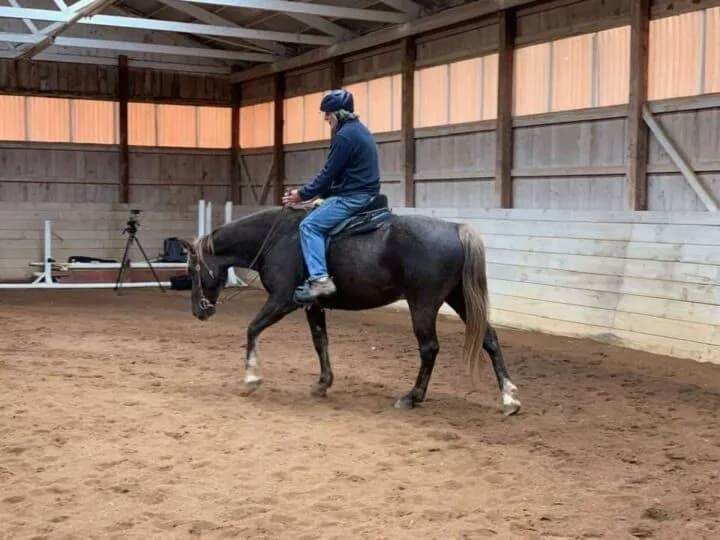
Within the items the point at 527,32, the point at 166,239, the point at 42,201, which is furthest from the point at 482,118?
the point at 42,201

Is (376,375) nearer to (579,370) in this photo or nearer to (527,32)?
(579,370)

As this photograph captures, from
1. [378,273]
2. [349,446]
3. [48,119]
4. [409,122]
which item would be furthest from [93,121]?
[349,446]

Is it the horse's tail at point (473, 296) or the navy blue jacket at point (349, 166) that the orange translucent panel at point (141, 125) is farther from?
the horse's tail at point (473, 296)

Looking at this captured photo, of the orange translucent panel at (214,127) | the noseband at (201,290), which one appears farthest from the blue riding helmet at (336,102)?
the orange translucent panel at (214,127)

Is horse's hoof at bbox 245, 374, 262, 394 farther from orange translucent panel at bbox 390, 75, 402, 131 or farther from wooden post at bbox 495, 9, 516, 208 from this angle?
orange translucent panel at bbox 390, 75, 402, 131

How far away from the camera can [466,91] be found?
11344 millimetres

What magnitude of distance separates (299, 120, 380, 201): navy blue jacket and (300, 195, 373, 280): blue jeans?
7cm

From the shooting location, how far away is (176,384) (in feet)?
21.2

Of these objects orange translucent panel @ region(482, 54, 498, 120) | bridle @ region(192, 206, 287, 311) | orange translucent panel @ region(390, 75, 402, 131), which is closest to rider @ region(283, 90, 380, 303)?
bridle @ region(192, 206, 287, 311)

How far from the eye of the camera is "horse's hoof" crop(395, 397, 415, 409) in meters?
5.74

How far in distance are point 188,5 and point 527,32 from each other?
20.6 feet

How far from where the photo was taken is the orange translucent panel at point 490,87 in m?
10.8

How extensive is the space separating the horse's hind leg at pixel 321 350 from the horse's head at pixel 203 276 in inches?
30.7

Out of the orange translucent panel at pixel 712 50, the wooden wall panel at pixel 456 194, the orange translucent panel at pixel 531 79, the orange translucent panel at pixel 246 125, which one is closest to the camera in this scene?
the orange translucent panel at pixel 712 50
